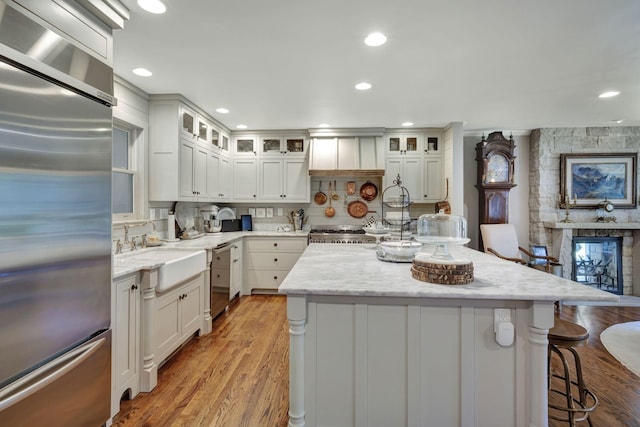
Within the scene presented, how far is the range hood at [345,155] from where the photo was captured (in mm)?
4395

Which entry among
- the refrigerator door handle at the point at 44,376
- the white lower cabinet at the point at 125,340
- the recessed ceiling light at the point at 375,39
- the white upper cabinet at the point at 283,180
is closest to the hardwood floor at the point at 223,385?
the white lower cabinet at the point at 125,340

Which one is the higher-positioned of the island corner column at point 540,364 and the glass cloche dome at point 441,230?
the glass cloche dome at point 441,230

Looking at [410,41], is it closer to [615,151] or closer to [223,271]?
[223,271]

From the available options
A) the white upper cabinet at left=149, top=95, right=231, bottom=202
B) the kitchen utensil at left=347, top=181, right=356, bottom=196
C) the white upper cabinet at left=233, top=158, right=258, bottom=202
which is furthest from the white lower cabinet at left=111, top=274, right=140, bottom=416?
the kitchen utensil at left=347, top=181, right=356, bottom=196

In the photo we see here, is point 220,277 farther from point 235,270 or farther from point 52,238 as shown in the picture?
point 52,238

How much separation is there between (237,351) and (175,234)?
1.56 metres

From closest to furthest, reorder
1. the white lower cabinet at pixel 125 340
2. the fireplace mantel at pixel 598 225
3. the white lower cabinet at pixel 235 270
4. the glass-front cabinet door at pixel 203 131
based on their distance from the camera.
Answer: the white lower cabinet at pixel 125 340, the glass-front cabinet door at pixel 203 131, the white lower cabinet at pixel 235 270, the fireplace mantel at pixel 598 225

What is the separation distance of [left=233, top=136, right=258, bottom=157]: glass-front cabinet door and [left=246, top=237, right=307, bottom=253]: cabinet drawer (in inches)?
54.4

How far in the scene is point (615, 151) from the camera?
171 inches

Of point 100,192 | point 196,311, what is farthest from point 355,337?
point 196,311

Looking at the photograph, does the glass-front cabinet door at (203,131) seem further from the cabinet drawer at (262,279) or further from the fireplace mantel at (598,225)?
the fireplace mantel at (598,225)

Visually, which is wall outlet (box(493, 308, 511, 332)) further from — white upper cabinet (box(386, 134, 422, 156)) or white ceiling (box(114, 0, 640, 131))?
white upper cabinet (box(386, 134, 422, 156))

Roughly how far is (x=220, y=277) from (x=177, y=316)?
880 millimetres

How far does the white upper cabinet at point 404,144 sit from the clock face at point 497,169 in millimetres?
1105
